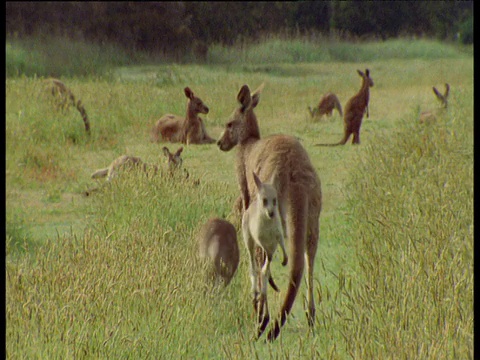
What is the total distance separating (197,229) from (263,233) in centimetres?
135

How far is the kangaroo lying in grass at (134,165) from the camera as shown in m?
6.70

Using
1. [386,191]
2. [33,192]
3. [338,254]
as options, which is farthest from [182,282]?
[33,192]

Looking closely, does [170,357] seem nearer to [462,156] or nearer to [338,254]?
[338,254]

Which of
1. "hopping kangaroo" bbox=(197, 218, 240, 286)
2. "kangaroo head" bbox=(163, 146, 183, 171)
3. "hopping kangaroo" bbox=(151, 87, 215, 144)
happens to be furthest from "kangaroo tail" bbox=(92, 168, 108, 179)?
"hopping kangaroo" bbox=(197, 218, 240, 286)

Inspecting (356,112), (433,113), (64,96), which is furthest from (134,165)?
(433,113)

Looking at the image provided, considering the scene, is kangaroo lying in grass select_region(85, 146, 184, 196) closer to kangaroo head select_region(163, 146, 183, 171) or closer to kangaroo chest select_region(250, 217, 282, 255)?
kangaroo head select_region(163, 146, 183, 171)

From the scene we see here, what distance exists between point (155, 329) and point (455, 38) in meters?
9.52

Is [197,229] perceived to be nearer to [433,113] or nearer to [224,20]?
[433,113]

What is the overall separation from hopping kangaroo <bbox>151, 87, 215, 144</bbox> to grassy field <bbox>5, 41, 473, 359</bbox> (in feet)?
0.54

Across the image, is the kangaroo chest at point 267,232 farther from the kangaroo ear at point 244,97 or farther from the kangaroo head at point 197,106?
the kangaroo head at point 197,106

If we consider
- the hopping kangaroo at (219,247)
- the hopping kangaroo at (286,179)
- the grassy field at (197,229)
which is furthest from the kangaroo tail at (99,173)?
the hopping kangaroo at (286,179)

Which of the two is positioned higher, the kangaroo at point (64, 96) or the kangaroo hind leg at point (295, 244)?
the kangaroo at point (64, 96)

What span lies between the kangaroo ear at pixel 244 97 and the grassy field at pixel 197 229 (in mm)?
986

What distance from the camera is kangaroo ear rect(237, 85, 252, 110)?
18.1ft
